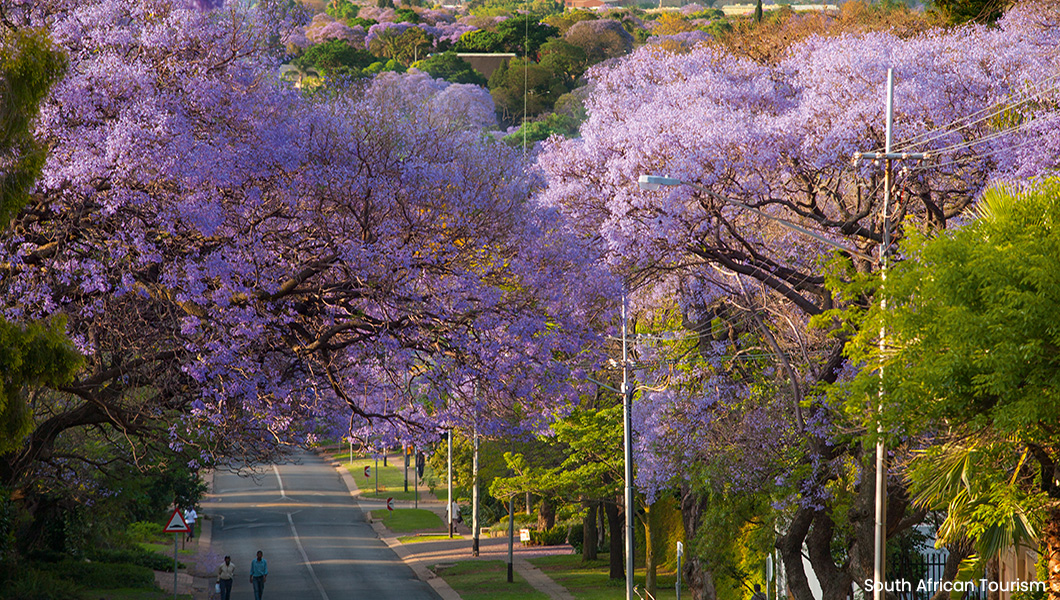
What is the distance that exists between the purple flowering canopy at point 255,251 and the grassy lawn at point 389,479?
45.8 m

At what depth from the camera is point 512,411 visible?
17266 millimetres

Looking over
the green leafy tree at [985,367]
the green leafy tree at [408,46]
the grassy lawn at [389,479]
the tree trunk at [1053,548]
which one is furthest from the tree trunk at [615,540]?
the green leafy tree at [408,46]

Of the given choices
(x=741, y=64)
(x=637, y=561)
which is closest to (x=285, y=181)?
(x=741, y=64)

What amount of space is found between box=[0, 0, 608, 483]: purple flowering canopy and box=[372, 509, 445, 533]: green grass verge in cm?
3755

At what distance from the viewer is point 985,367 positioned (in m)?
10.4

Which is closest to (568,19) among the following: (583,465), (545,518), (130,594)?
(545,518)

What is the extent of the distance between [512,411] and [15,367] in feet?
27.6

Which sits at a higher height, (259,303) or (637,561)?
(259,303)

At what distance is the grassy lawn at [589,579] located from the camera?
34.0 m

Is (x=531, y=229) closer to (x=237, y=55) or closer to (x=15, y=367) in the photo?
(x=237, y=55)

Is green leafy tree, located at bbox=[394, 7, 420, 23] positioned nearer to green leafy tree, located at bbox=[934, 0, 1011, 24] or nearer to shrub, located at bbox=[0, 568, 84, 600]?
green leafy tree, located at bbox=[934, 0, 1011, 24]

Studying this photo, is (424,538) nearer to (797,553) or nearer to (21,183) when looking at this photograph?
(797,553)

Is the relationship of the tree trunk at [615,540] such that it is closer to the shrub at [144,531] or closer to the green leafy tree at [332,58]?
the shrub at [144,531]

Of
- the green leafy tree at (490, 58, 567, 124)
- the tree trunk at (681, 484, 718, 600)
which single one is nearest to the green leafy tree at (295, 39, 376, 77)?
the green leafy tree at (490, 58, 567, 124)
